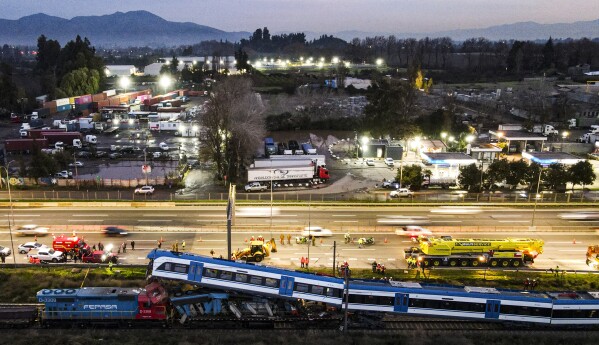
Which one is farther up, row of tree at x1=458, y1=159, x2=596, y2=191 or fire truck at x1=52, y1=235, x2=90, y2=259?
row of tree at x1=458, y1=159, x2=596, y2=191

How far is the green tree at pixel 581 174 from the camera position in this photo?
49312mm

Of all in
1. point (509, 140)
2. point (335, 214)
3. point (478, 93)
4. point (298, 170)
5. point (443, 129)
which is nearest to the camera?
point (335, 214)

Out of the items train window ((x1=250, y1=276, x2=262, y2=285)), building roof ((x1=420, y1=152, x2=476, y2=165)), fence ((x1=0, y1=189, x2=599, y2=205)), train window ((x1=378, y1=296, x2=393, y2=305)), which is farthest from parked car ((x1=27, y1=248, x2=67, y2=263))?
building roof ((x1=420, y1=152, x2=476, y2=165))

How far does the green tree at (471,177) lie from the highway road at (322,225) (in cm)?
463

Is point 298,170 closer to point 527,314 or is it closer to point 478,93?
point 527,314

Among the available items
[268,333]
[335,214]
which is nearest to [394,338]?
[268,333]

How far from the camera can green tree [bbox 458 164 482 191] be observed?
49.4 meters

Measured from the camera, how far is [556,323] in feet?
81.1

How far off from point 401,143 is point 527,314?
153 feet

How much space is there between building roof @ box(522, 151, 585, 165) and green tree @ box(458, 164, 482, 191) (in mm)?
12175

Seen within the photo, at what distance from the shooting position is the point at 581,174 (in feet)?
162

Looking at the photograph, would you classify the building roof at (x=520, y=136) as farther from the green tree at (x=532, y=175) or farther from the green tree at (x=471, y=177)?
the green tree at (x=471, y=177)

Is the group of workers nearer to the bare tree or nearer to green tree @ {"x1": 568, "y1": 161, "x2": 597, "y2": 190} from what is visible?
the bare tree

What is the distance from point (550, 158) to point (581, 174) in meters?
8.07
